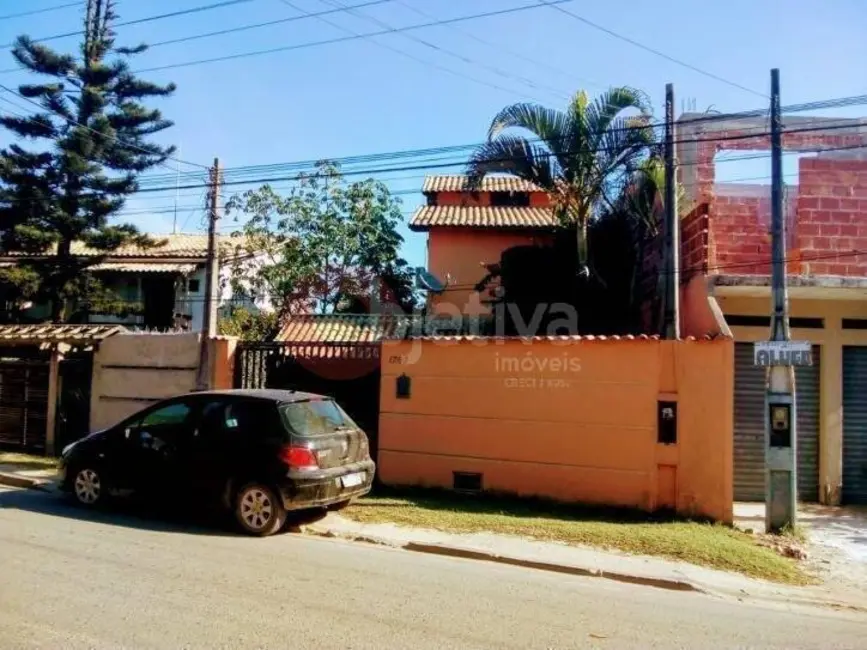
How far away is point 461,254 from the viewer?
19781 mm

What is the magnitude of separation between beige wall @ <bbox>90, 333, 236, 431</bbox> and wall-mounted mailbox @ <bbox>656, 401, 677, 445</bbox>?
22.6 feet

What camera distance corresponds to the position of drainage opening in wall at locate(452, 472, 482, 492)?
9.74 metres

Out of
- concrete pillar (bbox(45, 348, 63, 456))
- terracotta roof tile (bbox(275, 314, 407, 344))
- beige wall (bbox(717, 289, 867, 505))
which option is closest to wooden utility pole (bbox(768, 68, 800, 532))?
beige wall (bbox(717, 289, 867, 505))

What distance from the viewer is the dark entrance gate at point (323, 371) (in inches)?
432

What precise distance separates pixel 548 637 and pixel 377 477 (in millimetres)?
6031

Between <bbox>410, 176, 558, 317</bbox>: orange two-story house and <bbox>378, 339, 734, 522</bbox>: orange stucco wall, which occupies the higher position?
<bbox>410, 176, 558, 317</bbox>: orange two-story house

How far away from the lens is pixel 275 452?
7250 mm

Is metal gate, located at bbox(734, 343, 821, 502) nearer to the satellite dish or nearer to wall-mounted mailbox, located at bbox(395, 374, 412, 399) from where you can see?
wall-mounted mailbox, located at bbox(395, 374, 412, 399)

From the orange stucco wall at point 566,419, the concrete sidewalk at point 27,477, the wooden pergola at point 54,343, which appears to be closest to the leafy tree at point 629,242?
the orange stucco wall at point 566,419

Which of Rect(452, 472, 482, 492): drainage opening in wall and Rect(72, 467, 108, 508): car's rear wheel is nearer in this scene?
Rect(72, 467, 108, 508): car's rear wheel

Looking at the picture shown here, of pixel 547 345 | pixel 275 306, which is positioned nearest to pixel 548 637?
pixel 547 345

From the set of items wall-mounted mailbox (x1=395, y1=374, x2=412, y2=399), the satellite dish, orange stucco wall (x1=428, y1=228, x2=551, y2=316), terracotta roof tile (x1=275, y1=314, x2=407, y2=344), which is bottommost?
wall-mounted mailbox (x1=395, y1=374, x2=412, y2=399)

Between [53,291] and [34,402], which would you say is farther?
[53,291]

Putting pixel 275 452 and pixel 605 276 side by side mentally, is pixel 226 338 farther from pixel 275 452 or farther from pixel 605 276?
pixel 605 276
